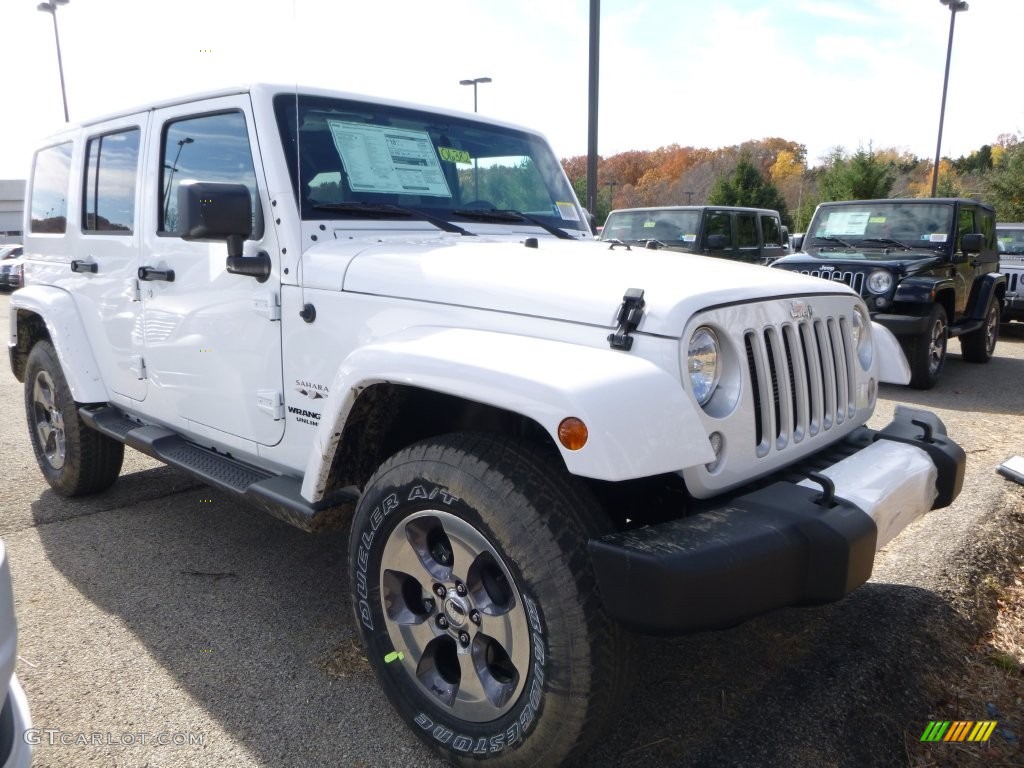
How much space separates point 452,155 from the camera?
336 centimetres

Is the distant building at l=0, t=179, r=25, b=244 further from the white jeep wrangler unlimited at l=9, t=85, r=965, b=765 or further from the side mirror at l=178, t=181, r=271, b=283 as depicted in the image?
the side mirror at l=178, t=181, r=271, b=283

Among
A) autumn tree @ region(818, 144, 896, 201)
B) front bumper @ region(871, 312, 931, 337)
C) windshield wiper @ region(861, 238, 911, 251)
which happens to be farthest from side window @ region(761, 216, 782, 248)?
autumn tree @ region(818, 144, 896, 201)

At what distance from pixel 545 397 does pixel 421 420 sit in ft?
3.20

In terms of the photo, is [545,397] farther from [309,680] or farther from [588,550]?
[309,680]

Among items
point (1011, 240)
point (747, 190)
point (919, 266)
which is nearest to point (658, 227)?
point (919, 266)

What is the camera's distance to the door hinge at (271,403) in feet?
9.52

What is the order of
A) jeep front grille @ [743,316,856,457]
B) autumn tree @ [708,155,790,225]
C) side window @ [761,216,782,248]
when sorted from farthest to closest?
autumn tree @ [708,155,790,225] < side window @ [761,216,782,248] < jeep front grille @ [743,316,856,457]

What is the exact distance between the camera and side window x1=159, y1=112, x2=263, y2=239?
2969 millimetres

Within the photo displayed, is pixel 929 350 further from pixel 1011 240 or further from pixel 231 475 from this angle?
pixel 231 475

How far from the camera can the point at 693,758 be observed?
228cm

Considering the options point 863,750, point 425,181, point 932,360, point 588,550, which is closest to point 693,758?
point 863,750

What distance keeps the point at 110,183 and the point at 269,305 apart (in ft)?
5.44

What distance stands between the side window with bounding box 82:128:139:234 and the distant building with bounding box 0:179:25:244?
5040 cm

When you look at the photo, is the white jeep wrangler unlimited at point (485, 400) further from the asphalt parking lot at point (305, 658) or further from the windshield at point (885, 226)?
the windshield at point (885, 226)
